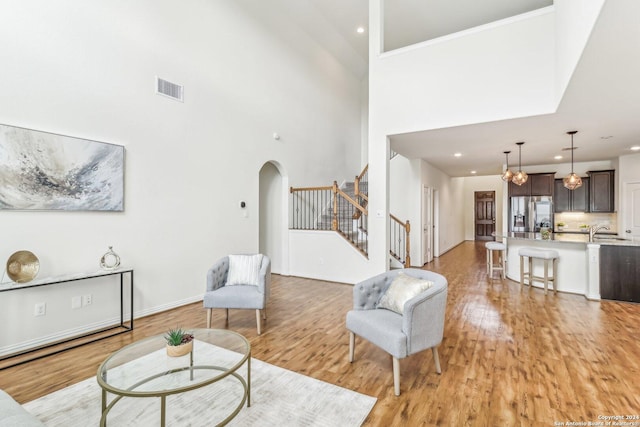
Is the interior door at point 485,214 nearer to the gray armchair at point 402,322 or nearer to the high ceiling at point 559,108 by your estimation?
the high ceiling at point 559,108

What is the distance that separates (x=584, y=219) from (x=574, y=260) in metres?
3.35

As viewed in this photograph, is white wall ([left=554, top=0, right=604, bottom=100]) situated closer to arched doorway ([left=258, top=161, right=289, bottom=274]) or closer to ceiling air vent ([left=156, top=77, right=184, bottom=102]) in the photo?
ceiling air vent ([left=156, top=77, right=184, bottom=102])

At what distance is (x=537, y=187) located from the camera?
7.48m

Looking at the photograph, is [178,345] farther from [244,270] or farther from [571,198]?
[571,198]

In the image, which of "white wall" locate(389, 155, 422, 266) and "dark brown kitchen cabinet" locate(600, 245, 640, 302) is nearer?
"dark brown kitchen cabinet" locate(600, 245, 640, 302)

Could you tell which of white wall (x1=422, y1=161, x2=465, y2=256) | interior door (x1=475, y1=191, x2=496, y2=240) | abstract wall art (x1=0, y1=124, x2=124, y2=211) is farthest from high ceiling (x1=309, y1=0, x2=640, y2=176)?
abstract wall art (x1=0, y1=124, x2=124, y2=211)

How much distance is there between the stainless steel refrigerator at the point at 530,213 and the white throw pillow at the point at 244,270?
6.89 m

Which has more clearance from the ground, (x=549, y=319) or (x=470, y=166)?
(x=470, y=166)

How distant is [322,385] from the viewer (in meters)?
2.34

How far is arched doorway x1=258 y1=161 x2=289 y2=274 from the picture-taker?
258 inches

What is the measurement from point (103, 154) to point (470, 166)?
8.56m

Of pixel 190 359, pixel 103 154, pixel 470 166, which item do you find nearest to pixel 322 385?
pixel 190 359

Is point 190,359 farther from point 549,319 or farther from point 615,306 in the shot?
point 615,306

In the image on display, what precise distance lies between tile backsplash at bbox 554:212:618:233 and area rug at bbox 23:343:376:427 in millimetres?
8041
